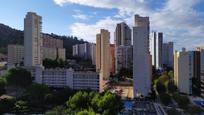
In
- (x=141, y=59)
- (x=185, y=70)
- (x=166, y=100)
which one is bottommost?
(x=166, y=100)

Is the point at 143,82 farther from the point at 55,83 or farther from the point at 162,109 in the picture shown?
the point at 55,83

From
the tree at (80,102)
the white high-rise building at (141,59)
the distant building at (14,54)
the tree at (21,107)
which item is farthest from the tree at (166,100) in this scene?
the distant building at (14,54)

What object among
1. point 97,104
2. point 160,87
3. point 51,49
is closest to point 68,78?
point 160,87

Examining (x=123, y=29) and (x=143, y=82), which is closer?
(x=143, y=82)

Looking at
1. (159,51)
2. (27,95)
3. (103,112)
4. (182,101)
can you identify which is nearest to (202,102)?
(182,101)

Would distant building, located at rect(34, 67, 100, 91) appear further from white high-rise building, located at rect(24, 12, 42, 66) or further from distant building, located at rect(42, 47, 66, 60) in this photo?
distant building, located at rect(42, 47, 66, 60)

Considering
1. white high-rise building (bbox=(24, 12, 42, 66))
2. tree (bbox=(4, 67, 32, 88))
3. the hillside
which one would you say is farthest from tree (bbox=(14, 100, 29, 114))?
the hillside

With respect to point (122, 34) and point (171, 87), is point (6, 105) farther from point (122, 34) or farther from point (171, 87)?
point (122, 34)
